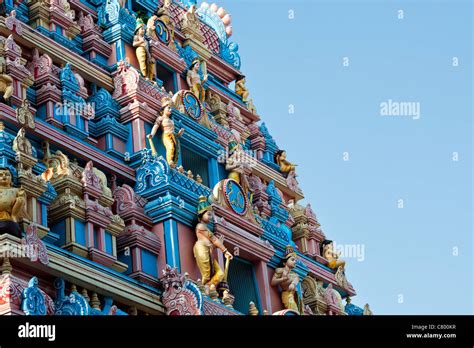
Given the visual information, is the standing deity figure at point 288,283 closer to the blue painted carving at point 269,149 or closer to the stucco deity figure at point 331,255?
the stucco deity figure at point 331,255

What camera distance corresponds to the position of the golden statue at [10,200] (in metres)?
21.3

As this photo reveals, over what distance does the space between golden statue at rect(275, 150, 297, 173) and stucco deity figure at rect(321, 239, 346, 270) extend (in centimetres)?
201

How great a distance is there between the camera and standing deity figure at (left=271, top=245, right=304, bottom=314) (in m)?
26.8

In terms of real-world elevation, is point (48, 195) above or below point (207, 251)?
above

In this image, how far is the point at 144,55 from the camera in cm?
2794

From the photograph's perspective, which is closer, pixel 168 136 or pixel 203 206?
pixel 203 206

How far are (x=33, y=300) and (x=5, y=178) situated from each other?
8.08 ft

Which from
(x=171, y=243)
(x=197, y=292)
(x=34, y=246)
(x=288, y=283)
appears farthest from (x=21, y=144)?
(x=288, y=283)

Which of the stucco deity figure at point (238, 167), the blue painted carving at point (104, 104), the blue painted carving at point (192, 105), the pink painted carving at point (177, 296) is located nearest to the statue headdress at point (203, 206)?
A: the pink painted carving at point (177, 296)

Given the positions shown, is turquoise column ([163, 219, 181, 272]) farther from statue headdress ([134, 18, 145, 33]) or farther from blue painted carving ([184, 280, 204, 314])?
statue headdress ([134, 18, 145, 33])

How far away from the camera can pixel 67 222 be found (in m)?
23.0

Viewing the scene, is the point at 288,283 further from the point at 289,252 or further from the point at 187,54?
the point at 187,54
